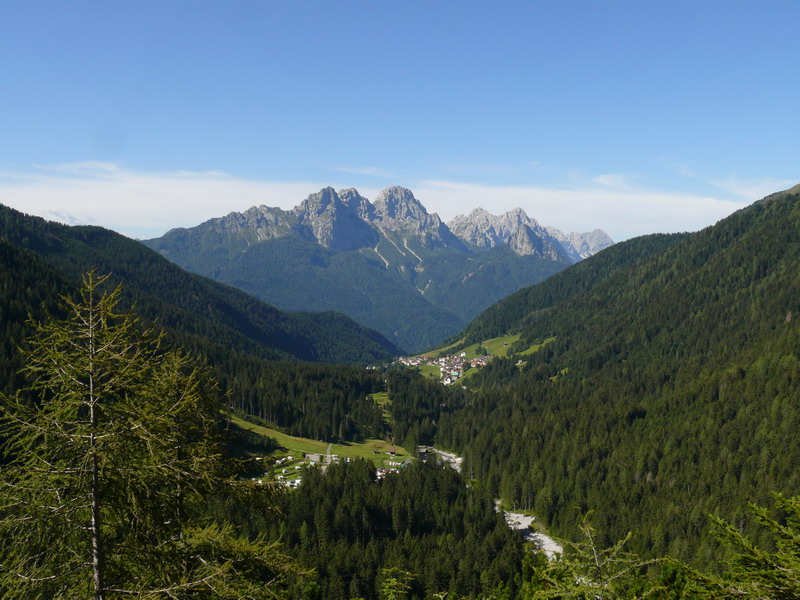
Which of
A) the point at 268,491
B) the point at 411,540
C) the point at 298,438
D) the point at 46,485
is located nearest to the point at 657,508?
the point at 411,540

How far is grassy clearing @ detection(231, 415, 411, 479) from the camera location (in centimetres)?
14882

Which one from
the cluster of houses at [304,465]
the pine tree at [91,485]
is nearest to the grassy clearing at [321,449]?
the cluster of houses at [304,465]

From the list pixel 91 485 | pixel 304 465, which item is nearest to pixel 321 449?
pixel 304 465

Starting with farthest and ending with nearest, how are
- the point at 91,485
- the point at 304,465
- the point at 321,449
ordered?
the point at 321,449, the point at 304,465, the point at 91,485

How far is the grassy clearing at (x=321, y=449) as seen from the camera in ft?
488

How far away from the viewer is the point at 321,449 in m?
162

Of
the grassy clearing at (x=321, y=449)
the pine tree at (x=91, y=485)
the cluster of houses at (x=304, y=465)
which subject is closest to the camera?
the pine tree at (x=91, y=485)

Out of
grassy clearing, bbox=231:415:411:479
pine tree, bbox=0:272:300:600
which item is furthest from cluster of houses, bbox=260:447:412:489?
pine tree, bbox=0:272:300:600

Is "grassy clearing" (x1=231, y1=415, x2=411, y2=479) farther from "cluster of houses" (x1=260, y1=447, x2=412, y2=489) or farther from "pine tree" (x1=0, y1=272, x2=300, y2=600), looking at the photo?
"pine tree" (x1=0, y1=272, x2=300, y2=600)

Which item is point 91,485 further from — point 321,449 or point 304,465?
point 321,449

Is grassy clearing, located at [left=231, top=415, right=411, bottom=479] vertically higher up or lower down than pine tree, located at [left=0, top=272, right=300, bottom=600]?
lower down

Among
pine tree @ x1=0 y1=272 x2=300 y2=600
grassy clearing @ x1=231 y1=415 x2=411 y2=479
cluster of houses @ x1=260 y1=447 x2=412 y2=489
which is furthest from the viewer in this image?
grassy clearing @ x1=231 y1=415 x2=411 y2=479

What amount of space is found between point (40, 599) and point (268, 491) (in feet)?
24.1

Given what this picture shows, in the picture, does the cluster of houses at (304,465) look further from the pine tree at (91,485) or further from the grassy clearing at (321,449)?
the pine tree at (91,485)
